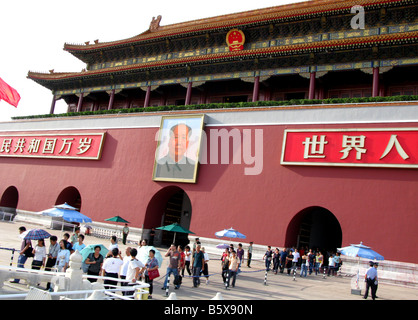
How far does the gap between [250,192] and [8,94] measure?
418 inches

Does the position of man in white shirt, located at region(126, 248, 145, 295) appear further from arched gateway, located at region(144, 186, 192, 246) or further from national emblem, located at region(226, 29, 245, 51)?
national emblem, located at region(226, 29, 245, 51)

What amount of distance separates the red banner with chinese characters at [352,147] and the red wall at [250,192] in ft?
0.94

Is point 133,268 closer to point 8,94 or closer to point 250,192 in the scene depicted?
point 250,192

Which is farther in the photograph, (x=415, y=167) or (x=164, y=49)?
(x=164, y=49)

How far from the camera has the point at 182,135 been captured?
19.2m

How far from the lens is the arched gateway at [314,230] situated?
15989mm

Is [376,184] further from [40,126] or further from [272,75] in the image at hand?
[40,126]

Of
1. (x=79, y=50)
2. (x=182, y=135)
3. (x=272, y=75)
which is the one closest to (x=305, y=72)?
(x=272, y=75)

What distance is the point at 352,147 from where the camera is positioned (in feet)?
49.2

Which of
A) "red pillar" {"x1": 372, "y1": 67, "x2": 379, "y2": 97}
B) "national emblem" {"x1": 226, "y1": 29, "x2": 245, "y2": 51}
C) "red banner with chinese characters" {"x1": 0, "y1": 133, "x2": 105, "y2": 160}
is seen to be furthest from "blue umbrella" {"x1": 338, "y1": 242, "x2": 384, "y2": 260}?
"red banner with chinese characters" {"x1": 0, "y1": 133, "x2": 105, "y2": 160}

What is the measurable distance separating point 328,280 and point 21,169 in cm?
1964

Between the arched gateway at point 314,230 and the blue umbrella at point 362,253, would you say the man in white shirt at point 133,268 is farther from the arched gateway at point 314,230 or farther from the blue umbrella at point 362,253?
the arched gateway at point 314,230

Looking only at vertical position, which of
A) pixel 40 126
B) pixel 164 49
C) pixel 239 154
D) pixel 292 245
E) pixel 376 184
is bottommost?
pixel 292 245

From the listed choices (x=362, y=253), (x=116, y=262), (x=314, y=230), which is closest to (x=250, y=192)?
(x=314, y=230)
